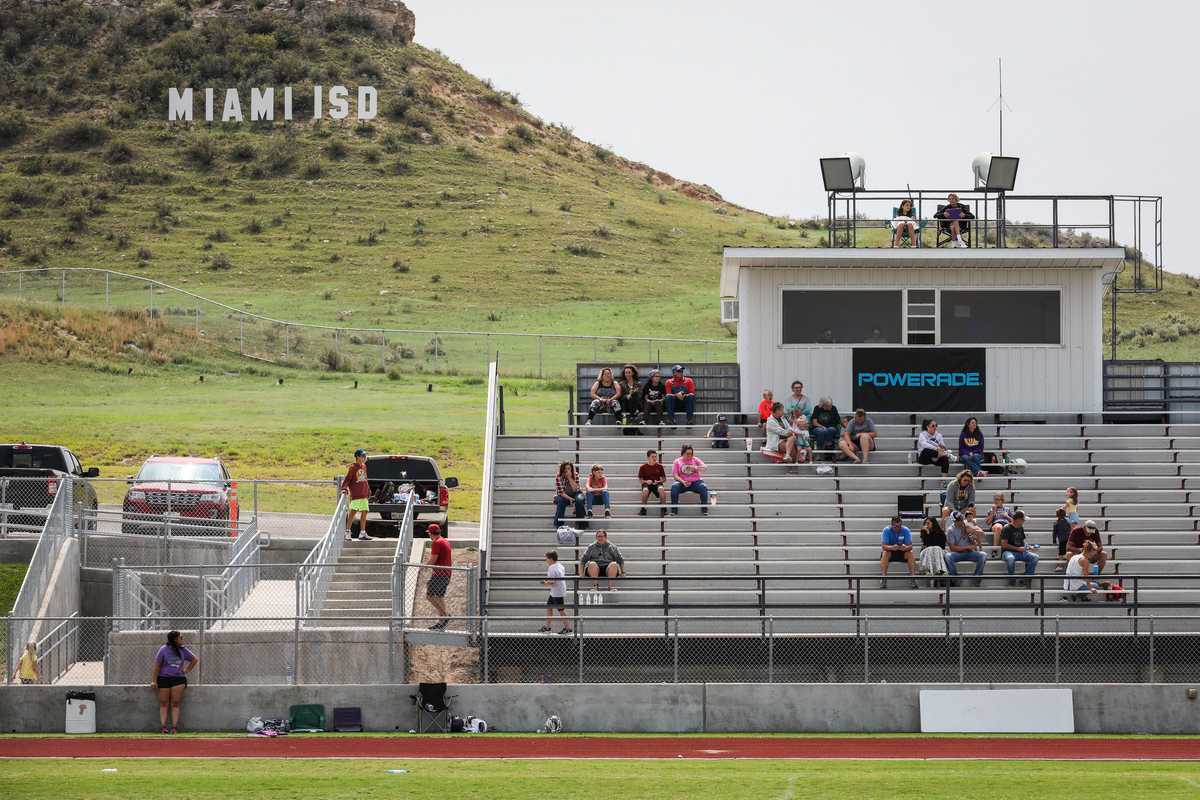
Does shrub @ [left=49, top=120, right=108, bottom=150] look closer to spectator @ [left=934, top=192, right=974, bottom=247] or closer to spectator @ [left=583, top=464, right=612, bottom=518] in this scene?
spectator @ [left=934, top=192, right=974, bottom=247]

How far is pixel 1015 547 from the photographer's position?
2858cm

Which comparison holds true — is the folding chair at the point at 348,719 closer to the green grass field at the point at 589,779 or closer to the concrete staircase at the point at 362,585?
the concrete staircase at the point at 362,585

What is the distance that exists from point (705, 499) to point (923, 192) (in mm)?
7871

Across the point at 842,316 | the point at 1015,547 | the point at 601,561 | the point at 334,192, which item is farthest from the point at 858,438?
the point at 334,192

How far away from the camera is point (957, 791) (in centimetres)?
2058

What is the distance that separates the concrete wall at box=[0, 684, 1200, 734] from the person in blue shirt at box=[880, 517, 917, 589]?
3.07 meters

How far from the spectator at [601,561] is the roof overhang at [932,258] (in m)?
7.71

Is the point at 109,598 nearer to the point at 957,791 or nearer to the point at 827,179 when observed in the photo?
the point at 827,179

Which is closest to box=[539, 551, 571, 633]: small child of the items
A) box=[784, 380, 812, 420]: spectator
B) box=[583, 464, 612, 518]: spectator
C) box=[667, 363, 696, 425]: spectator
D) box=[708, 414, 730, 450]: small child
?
box=[583, 464, 612, 518]: spectator

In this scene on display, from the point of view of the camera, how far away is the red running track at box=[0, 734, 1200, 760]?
2336 cm

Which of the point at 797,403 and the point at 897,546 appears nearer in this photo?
the point at 897,546

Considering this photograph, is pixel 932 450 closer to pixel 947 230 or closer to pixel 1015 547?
pixel 1015 547

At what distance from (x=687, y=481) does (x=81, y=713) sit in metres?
10.2

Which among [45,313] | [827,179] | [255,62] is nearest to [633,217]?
[255,62]
